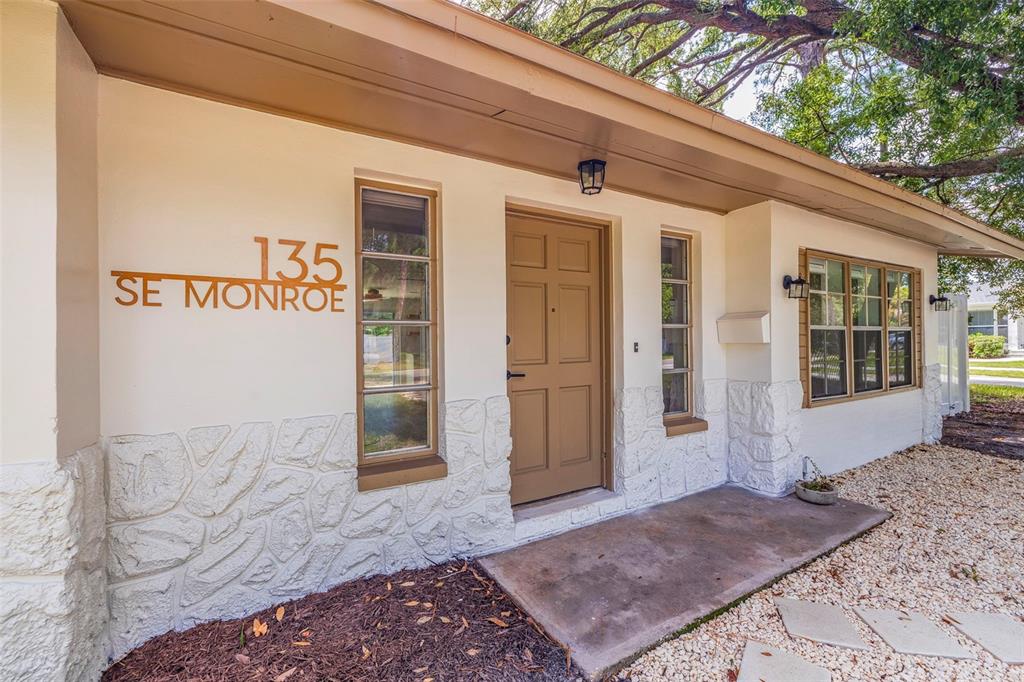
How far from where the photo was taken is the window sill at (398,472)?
250 cm

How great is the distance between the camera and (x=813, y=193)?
3.55 m

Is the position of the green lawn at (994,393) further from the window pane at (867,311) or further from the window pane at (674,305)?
the window pane at (674,305)

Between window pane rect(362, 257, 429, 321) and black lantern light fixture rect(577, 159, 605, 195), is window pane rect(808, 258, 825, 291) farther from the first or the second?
window pane rect(362, 257, 429, 321)

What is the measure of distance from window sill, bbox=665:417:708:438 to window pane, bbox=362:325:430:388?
205cm

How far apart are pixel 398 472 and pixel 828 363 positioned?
4153 millimetres

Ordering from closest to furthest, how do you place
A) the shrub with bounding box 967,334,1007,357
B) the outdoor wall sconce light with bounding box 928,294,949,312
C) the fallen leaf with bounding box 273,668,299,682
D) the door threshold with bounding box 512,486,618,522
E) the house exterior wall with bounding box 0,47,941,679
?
A: the fallen leaf with bounding box 273,668,299,682 → the house exterior wall with bounding box 0,47,941,679 → the door threshold with bounding box 512,486,618,522 → the outdoor wall sconce light with bounding box 928,294,949,312 → the shrub with bounding box 967,334,1007,357

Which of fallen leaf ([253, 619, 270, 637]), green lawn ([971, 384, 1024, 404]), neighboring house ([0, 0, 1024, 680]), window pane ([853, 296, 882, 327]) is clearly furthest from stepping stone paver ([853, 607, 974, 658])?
green lawn ([971, 384, 1024, 404])

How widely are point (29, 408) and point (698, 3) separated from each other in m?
6.64

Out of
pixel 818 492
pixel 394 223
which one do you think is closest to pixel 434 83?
pixel 394 223

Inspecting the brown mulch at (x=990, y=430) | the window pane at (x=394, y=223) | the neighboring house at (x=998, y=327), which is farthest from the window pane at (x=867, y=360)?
the neighboring house at (x=998, y=327)

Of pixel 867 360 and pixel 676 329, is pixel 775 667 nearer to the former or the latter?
pixel 676 329

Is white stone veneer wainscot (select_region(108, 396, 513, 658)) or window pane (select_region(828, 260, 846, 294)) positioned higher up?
window pane (select_region(828, 260, 846, 294))

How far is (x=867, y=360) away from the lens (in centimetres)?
495

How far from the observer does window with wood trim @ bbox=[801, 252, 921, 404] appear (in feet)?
14.2
